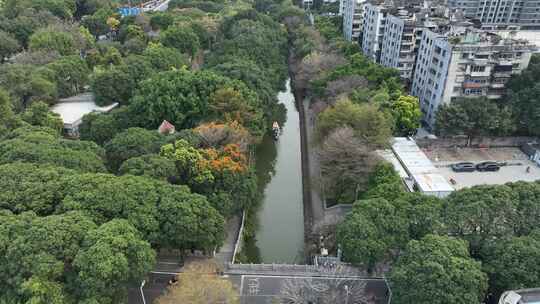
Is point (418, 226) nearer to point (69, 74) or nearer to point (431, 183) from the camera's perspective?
point (431, 183)

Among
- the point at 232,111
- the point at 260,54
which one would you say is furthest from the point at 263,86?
the point at 260,54

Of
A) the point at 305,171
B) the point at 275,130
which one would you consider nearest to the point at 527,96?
the point at 305,171

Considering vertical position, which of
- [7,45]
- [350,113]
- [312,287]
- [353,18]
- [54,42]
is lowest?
[312,287]

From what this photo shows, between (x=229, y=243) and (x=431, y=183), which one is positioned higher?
(x=431, y=183)

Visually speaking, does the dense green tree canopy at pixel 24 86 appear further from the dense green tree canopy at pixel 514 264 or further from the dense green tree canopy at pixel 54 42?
the dense green tree canopy at pixel 514 264

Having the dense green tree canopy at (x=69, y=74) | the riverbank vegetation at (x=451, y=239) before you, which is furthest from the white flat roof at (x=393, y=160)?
the dense green tree canopy at (x=69, y=74)
